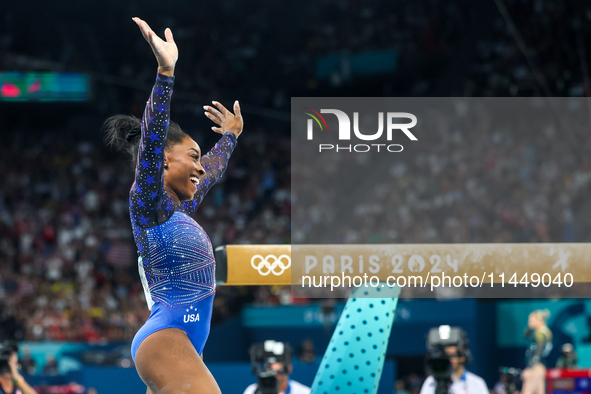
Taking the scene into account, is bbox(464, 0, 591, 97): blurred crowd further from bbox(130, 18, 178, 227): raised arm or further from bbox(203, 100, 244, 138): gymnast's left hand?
bbox(130, 18, 178, 227): raised arm

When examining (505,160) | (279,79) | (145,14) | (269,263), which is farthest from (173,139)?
(145,14)

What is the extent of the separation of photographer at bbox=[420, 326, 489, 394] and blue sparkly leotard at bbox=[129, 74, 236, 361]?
1.77 metres

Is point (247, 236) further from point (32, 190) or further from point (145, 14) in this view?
point (145, 14)

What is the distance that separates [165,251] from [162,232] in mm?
68

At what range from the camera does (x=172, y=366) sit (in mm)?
2191

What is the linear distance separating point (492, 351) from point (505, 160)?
2.80 meters

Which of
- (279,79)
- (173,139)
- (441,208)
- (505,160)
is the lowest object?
(173,139)

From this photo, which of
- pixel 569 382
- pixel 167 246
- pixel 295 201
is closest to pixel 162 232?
pixel 167 246

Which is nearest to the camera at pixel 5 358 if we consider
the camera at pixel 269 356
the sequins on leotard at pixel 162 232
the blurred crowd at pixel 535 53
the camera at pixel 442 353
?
the camera at pixel 269 356

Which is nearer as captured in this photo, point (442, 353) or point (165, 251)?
point (165, 251)

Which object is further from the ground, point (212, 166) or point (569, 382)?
point (212, 166)

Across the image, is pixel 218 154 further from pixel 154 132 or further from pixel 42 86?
pixel 42 86

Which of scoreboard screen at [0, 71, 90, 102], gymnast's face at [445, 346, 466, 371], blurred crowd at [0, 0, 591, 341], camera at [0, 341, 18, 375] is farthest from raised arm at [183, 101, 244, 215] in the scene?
scoreboard screen at [0, 71, 90, 102]

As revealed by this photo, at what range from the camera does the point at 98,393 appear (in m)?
7.02
